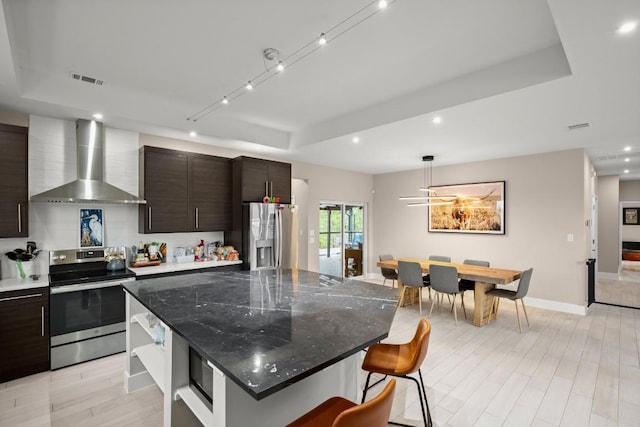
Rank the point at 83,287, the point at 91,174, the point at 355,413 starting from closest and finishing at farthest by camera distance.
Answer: the point at 355,413 → the point at 83,287 → the point at 91,174

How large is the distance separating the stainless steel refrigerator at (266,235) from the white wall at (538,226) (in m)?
3.48

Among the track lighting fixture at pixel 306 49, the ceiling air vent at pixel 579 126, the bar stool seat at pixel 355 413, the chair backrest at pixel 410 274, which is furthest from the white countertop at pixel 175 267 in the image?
the ceiling air vent at pixel 579 126

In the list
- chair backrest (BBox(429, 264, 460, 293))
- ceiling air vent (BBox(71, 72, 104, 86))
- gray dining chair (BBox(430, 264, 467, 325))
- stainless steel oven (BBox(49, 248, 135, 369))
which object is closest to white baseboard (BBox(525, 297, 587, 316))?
gray dining chair (BBox(430, 264, 467, 325))

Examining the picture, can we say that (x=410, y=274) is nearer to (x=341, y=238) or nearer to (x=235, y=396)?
(x=341, y=238)

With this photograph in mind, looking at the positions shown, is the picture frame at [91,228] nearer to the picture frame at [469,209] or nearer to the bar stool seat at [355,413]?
the bar stool seat at [355,413]

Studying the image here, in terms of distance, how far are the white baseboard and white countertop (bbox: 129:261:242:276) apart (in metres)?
5.06

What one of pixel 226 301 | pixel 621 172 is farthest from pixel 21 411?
pixel 621 172

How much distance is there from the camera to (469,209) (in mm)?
6164

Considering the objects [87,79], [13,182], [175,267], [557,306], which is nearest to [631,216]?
[557,306]

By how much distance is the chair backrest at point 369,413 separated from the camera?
1075mm

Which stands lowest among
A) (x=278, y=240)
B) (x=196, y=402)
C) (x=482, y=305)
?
(x=482, y=305)

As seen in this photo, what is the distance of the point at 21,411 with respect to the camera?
97.6 inches

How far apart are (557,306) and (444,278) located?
7.55 feet

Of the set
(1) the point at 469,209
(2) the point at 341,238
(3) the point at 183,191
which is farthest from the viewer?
(2) the point at 341,238
